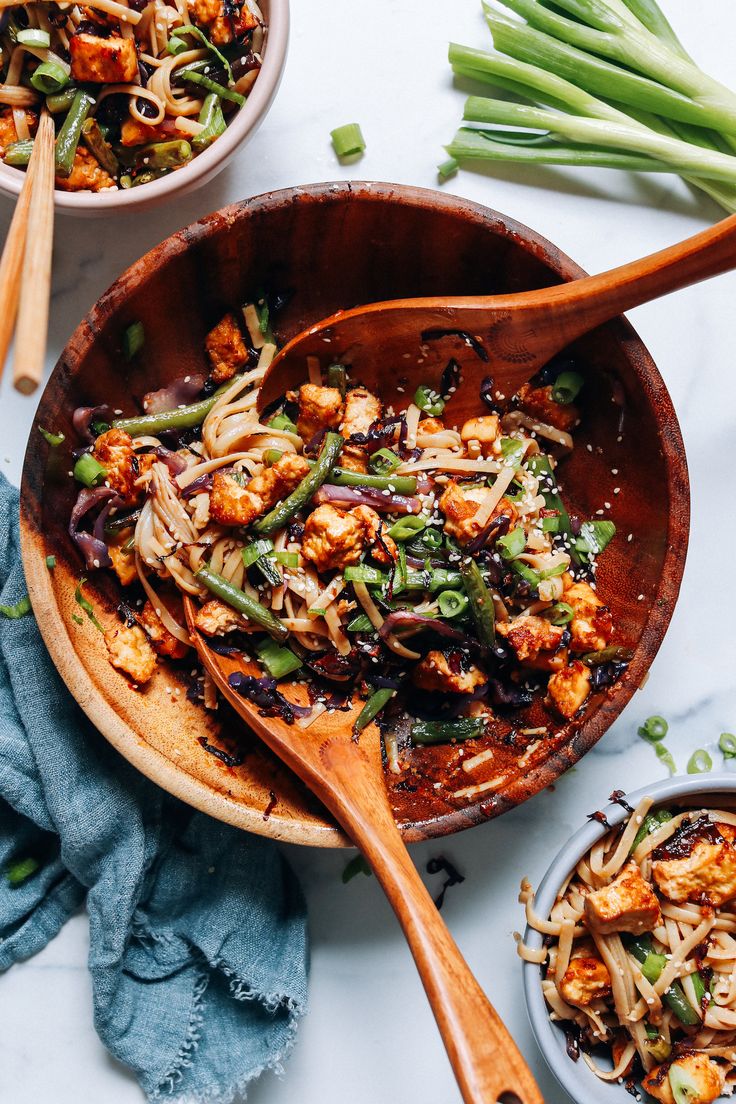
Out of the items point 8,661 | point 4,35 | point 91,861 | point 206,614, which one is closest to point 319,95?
point 4,35

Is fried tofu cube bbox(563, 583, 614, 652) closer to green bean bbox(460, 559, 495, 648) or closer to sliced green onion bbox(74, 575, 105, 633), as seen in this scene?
green bean bbox(460, 559, 495, 648)

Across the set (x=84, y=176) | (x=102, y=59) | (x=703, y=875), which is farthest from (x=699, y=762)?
(x=102, y=59)

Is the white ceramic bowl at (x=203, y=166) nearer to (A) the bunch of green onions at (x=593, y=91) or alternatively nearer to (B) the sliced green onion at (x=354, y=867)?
(A) the bunch of green onions at (x=593, y=91)

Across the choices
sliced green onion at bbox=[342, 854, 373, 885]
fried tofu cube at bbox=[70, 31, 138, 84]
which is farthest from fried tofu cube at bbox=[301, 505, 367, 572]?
fried tofu cube at bbox=[70, 31, 138, 84]

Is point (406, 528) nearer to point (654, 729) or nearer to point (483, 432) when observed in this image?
point (483, 432)

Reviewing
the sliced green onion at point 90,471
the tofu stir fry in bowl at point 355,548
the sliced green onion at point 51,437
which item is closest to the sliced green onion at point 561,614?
the tofu stir fry in bowl at point 355,548
